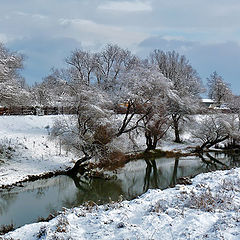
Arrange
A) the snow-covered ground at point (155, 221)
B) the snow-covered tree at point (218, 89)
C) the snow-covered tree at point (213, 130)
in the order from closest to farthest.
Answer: the snow-covered ground at point (155, 221) < the snow-covered tree at point (213, 130) < the snow-covered tree at point (218, 89)

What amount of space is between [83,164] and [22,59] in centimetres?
968

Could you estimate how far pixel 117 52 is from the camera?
41.8m

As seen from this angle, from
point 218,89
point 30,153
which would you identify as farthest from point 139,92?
point 218,89

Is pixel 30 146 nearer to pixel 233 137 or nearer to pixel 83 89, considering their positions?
pixel 83 89

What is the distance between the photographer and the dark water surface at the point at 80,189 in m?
11.8

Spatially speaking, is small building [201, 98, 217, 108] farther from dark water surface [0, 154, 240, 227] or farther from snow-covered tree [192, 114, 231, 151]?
dark water surface [0, 154, 240, 227]

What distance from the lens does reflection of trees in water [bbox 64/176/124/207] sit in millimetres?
13438

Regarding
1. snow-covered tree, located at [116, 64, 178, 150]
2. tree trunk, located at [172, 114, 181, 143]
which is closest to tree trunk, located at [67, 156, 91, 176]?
snow-covered tree, located at [116, 64, 178, 150]

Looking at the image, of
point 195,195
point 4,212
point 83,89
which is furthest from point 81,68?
point 195,195

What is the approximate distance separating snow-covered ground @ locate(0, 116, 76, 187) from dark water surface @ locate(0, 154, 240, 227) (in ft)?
3.97

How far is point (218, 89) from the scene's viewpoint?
48.7 m

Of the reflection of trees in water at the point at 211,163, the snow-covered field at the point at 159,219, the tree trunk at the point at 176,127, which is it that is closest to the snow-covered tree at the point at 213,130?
the tree trunk at the point at 176,127

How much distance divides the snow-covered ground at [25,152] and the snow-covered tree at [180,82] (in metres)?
13.9

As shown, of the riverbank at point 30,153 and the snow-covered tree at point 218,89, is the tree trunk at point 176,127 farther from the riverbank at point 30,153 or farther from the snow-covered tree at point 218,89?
the snow-covered tree at point 218,89
